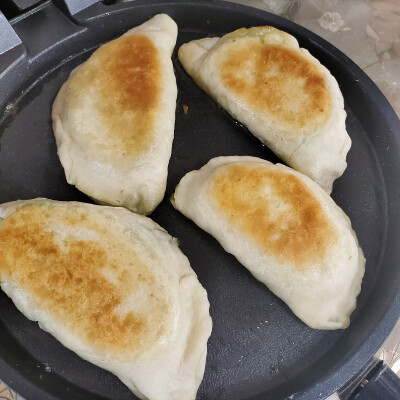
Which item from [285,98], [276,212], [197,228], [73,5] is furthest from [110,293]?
[73,5]

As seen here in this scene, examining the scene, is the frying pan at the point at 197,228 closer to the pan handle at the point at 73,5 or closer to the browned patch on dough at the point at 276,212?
the pan handle at the point at 73,5

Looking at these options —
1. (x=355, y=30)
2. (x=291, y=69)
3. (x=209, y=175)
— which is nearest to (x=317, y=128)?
(x=291, y=69)

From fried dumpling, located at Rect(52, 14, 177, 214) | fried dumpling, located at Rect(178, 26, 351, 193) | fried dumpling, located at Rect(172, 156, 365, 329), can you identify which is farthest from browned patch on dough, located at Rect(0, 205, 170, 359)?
fried dumpling, located at Rect(178, 26, 351, 193)

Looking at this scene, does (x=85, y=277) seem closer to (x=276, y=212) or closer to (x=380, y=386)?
(x=276, y=212)

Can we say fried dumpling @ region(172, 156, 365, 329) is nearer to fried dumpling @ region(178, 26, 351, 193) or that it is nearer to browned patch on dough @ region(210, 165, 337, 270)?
browned patch on dough @ region(210, 165, 337, 270)

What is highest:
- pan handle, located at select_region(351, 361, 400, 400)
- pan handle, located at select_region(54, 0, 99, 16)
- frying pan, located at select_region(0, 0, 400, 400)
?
pan handle, located at select_region(54, 0, 99, 16)
